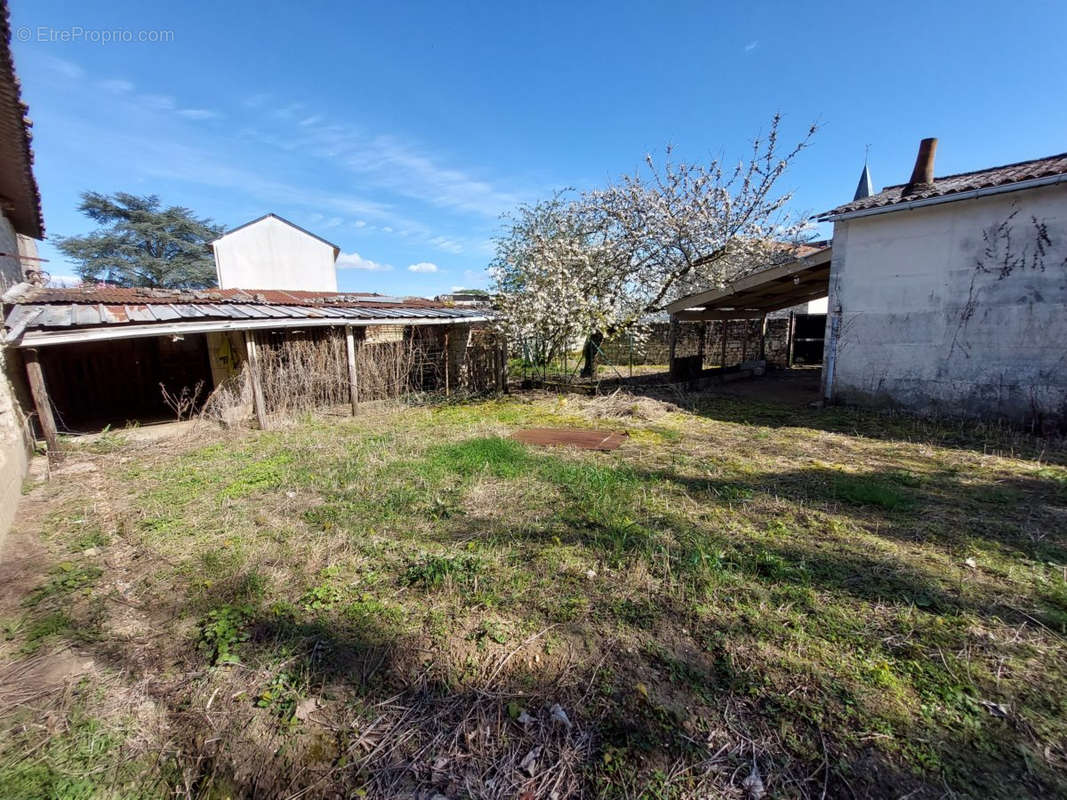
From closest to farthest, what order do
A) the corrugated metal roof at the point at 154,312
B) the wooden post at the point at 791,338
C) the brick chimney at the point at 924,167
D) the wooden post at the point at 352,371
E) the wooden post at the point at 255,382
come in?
the corrugated metal roof at the point at 154,312 < the wooden post at the point at 255,382 < the brick chimney at the point at 924,167 < the wooden post at the point at 352,371 < the wooden post at the point at 791,338

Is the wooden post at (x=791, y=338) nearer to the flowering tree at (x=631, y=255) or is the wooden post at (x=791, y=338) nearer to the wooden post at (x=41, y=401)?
the flowering tree at (x=631, y=255)

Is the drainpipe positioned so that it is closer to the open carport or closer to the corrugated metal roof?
the open carport

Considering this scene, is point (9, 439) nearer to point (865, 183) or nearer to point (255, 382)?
point (255, 382)

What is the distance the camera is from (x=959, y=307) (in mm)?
7727

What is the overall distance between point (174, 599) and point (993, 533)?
6542mm

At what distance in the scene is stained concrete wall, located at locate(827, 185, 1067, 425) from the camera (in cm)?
700

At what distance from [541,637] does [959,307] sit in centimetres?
931

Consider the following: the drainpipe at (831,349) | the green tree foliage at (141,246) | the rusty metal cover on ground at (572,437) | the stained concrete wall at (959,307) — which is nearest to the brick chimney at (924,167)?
the stained concrete wall at (959,307)

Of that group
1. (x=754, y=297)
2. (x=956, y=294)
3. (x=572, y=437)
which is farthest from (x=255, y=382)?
(x=956, y=294)

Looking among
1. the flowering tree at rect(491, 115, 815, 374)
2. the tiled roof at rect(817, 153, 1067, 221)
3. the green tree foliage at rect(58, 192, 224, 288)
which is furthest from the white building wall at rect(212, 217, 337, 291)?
the tiled roof at rect(817, 153, 1067, 221)

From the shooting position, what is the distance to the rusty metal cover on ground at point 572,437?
6.91 m

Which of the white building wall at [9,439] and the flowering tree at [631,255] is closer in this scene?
the white building wall at [9,439]

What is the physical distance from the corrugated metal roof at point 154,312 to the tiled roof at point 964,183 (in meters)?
8.58

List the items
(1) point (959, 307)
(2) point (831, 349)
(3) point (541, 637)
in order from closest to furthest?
(3) point (541, 637) < (1) point (959, 307) < (2) point (831, 349)
